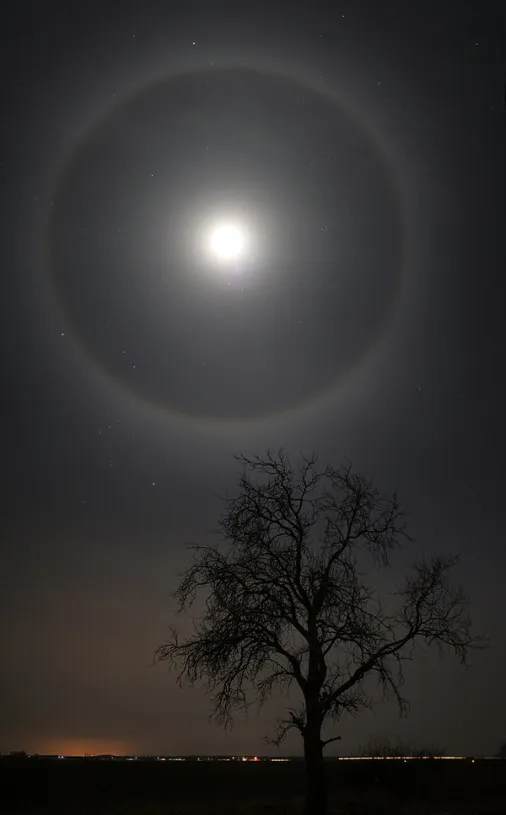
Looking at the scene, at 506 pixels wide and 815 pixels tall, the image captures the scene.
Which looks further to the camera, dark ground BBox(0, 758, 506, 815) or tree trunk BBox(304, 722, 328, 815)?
dark ground BBox(0, 758, 506, 815)

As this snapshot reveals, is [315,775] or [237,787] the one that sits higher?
[315,775]

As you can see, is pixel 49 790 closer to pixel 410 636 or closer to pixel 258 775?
pixel 258 775

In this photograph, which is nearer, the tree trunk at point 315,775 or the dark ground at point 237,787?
the tree trunk at point 315,775

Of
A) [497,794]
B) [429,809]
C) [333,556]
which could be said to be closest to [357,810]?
[429,809]

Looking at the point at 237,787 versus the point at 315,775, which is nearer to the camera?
the point at 315,775
